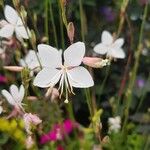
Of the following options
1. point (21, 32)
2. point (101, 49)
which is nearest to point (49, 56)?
point (21, 32)

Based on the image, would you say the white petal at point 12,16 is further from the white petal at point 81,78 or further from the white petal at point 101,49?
the white petal at point 81,78

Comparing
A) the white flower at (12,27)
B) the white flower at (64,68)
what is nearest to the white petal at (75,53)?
the white flower at (64,68)

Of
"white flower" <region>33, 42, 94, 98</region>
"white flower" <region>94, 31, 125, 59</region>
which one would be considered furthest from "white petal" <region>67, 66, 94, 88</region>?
"white flower" <region>94, 31, 125, 59</region>

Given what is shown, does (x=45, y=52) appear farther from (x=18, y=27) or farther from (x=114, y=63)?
(x=114, y=63)

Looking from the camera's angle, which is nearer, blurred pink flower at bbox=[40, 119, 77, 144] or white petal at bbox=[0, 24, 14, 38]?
white petal at bbox=[0, 24, 14, 38]

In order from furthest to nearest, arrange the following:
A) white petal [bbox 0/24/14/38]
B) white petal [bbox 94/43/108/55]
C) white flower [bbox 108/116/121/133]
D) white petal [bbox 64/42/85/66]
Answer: white flower [bbox 108/116/121/133], white petal [bbox 94/43/108/55], white petal [bbox 0/24/14/38], white petal [bbox 64/42/85/66]

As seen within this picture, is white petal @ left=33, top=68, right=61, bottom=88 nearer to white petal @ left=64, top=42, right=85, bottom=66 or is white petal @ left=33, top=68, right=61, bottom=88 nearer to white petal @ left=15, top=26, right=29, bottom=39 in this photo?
white petal @ left=64, top=42, right=85, bottom=66

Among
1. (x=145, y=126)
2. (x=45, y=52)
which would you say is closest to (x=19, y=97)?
(x=45, y=52)

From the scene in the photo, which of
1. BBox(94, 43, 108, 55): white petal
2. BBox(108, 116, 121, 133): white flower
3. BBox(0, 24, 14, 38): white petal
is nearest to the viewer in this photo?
BBox(0, 24, 14, 38): white petal
